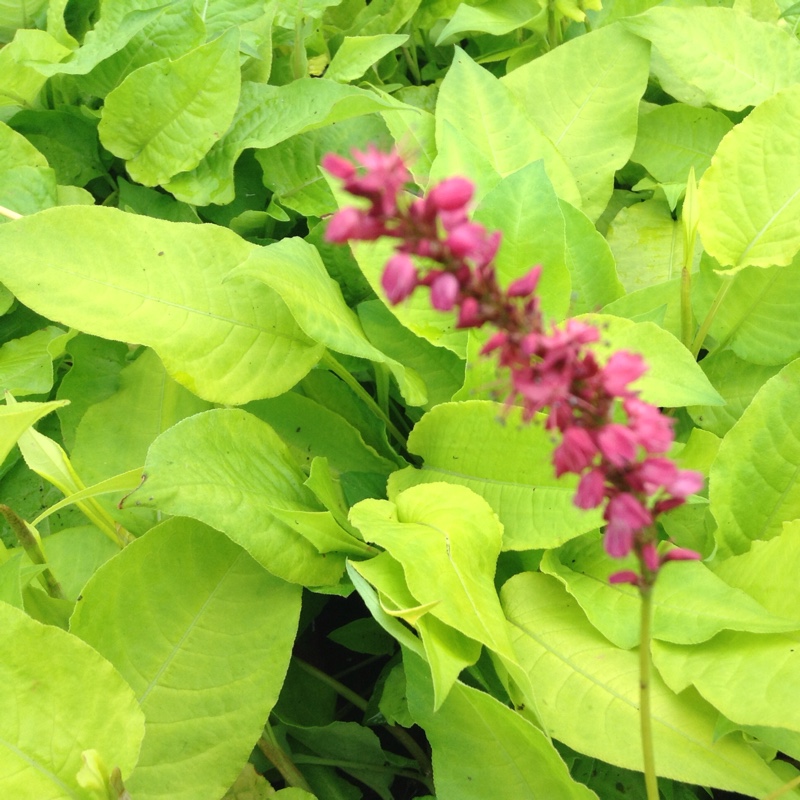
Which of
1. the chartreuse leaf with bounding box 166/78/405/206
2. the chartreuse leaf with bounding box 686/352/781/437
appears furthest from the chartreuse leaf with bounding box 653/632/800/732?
the chartreuse leaf with bounding box 166/78/405/206

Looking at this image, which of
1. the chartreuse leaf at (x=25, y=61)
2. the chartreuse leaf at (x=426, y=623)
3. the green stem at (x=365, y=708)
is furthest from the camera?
the chartreuse leaf at (x=25, y=61)

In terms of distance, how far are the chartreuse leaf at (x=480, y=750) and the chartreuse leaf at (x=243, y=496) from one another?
107 millimetres

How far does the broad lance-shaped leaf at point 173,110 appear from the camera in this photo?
904 mm

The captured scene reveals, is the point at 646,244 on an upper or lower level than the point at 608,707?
upper

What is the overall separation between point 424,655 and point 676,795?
28 cm

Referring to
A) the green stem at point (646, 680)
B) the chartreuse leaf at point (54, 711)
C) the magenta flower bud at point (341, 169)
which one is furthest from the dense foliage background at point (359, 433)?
the magenta flower bud at point (341, 169)

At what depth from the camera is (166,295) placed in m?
0.75

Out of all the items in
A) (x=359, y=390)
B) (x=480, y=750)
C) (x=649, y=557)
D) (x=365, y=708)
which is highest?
(x=649, y=557)

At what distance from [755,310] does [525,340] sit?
609 millimetres

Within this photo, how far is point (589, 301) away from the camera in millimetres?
862

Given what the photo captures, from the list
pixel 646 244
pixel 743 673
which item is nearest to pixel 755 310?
pixel 646 244

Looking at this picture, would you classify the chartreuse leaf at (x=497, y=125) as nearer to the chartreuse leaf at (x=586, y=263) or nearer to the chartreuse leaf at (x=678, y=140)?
the chartreuse leaf at (x=586, y=263)

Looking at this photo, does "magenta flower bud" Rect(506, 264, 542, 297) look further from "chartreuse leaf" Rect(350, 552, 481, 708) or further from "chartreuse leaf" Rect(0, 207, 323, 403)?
"chartreuse leaf" Rect(0, 207, 323, 403)

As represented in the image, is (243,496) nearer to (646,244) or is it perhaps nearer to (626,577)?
(626,577)
